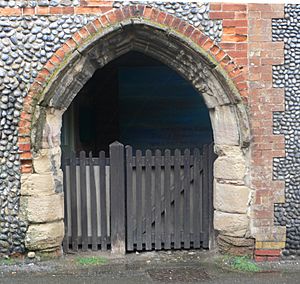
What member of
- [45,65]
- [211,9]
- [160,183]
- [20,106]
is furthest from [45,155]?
[211,9]

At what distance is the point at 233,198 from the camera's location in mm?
5777


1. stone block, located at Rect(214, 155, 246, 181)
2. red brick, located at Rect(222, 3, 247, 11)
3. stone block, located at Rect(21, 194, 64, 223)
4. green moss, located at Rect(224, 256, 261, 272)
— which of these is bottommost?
green moss, located at Rect(224, 256, 261, 272)

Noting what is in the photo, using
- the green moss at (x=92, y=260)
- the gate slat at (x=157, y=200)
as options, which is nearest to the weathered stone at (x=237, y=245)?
the gate slat at (x=157, y=200)

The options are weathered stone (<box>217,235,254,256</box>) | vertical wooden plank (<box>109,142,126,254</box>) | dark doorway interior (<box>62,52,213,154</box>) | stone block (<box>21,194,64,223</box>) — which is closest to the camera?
stone block (<box>21,194,64,223</box>)

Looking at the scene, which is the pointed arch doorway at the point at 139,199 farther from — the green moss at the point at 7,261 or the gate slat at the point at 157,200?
the green moss at the point at 7,261

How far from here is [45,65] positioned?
550 cm

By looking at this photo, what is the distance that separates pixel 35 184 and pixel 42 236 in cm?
64

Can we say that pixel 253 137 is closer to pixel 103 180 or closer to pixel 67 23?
pixel 103 180

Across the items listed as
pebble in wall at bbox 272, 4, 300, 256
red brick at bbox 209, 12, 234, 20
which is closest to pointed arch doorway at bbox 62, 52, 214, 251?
pebble in wall at bbox 272, 4, 300, 256

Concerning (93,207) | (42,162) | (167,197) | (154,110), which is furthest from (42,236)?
(154,110)

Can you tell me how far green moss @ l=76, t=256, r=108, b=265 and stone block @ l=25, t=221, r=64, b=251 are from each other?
39cm

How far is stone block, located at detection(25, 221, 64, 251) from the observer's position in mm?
5633

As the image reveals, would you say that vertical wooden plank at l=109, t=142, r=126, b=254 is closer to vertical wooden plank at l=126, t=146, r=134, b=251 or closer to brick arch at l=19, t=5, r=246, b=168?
vertical wooden plank at l=126, t=146, r=134, b=251

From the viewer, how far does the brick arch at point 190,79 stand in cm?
550
